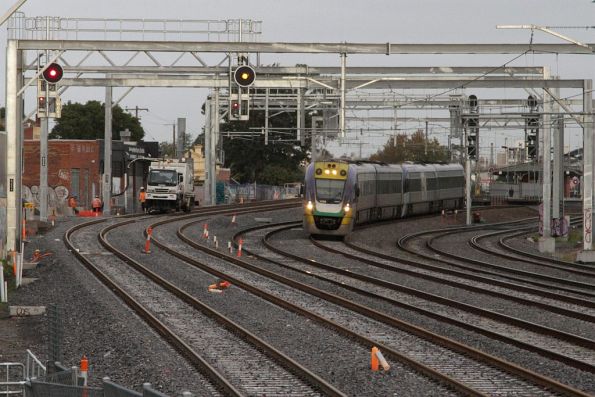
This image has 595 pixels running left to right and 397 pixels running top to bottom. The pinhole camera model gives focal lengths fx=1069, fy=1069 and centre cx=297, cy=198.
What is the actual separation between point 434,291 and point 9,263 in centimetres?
1156

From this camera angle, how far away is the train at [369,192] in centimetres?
4166

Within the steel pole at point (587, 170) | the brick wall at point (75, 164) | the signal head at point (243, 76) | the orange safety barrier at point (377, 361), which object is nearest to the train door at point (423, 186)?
the brick wall at point (75, 164)

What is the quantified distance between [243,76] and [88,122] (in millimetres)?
101670

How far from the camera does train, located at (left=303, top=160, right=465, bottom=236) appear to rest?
41.7 meters

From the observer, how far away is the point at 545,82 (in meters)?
37.0

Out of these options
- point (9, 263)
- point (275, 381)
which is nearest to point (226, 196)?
point (9, 263)

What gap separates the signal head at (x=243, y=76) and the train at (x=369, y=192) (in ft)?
35.8

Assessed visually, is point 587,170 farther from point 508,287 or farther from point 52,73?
A: point 52,73

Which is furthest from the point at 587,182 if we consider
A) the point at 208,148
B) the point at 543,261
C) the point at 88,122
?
the point at 88,122

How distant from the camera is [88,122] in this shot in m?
130

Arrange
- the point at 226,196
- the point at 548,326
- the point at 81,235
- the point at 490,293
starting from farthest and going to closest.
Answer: the point at 226,196, the point at 81,235, the point at 490,293, the point at 548,326

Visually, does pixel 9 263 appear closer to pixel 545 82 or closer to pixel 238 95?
pixel 238 95

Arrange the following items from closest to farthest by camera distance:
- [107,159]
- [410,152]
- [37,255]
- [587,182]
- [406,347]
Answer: [406,347], [37,255], [587,182], [107,159], [410,152]

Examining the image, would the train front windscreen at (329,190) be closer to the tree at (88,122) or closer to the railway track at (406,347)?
the railway track at (406,347)
